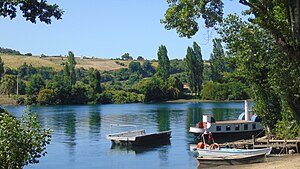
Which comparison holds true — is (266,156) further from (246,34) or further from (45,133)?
(45,133)

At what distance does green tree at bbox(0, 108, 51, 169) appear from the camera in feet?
50.9

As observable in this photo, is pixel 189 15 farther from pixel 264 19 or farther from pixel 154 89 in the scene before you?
pixel 154 89

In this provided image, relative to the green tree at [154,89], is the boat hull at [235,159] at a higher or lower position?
lower

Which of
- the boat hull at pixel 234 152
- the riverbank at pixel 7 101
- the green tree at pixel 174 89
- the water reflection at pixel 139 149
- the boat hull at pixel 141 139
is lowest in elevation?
the water reflection at pixel 139 149

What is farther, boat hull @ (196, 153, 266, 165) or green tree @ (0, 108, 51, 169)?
boat hull @ (196, 153, 266, 165)

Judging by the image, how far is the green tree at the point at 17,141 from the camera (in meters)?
15.5

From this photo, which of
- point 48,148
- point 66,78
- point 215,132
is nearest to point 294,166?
point 215,132

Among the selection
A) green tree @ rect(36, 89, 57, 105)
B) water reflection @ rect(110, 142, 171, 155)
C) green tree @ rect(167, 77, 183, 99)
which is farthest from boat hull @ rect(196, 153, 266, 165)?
green tree @ rect(167, 77, 183, 99)

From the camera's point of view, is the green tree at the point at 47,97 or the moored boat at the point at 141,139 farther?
the green tree at the point at 47,97

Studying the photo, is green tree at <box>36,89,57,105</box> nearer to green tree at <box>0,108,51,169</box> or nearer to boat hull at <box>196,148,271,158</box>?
boat hull at <box>196,148,271,158</box>

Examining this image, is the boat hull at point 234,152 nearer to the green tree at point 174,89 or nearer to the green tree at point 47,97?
the green tree at point 47,97

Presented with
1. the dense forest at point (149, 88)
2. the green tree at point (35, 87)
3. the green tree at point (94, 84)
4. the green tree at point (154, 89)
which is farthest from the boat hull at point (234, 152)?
the green tree at point (35, 87)

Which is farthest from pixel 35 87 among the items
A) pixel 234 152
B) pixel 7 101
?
pixel 234 152

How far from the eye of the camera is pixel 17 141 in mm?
15773
